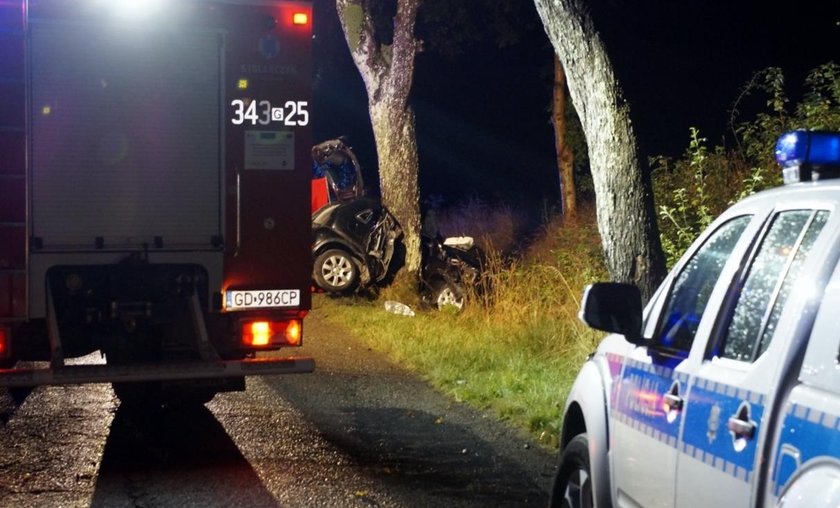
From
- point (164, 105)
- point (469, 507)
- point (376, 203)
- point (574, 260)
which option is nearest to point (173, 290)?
point (164, 105)

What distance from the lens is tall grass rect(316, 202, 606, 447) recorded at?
9.97 metres

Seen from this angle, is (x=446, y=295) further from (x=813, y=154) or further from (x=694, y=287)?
(x=813, y=154)

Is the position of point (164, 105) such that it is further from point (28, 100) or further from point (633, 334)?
point (633, 334)

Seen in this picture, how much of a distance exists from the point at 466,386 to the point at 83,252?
3.73 metres

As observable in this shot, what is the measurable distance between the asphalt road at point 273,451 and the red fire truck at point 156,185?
54 centimetres

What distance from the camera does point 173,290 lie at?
8484mm

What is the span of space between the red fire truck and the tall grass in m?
2.20

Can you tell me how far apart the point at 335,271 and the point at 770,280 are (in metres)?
13.3

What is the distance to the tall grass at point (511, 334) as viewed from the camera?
9.97m

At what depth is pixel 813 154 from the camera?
371 centimetres

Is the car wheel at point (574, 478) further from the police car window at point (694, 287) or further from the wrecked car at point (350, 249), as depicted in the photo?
the wrecked car at point (350, 249)

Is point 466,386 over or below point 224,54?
below

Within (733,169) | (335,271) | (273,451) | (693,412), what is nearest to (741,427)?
(693,412)

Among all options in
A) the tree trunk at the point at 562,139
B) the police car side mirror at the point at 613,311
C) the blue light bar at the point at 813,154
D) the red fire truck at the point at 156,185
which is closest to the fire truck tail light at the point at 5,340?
the red fire truck at the point at 156,185
